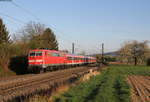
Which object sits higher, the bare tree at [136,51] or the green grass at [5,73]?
the bare tree at [136,51]

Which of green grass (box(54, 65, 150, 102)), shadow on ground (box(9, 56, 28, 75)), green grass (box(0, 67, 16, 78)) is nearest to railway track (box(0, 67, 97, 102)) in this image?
green grass (box(54, 65, 150, 102))

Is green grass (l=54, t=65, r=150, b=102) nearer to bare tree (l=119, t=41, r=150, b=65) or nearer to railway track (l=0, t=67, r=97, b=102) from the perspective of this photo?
railway track (l=0, t=67, r=97, b=102)

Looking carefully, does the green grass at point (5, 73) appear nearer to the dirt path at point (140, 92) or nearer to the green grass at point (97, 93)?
the green grass at point (97, 93)

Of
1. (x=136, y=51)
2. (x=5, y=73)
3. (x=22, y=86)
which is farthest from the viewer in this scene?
(x=136, y=51)

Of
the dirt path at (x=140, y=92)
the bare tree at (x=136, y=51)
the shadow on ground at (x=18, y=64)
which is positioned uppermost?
the bare tree at (x=136, y=51)

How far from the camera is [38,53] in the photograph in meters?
30.8

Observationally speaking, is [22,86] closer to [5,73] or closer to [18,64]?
[5,73]

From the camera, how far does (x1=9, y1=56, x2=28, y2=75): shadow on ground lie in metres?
31.7

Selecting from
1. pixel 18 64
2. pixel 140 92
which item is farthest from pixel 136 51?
pixel 140 92

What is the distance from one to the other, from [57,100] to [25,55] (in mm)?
24450

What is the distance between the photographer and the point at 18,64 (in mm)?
33281

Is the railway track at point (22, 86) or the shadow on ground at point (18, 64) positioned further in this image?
the shadow on ground at point (18, 64)

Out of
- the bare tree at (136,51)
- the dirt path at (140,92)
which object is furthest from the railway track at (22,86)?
the bare tree at (136,51)

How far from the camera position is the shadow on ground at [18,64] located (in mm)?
31712
